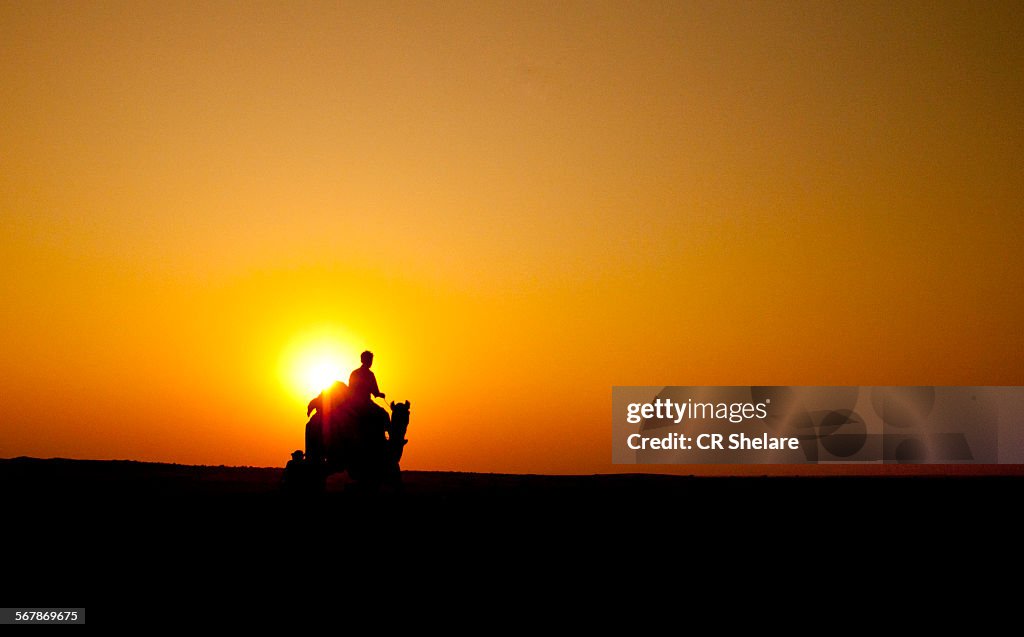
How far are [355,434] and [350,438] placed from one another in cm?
14

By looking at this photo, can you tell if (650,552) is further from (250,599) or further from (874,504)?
(874,504)

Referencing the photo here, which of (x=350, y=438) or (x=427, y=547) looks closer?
(x=427, y=547)

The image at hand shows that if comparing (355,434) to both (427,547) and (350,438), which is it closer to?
(350,438)

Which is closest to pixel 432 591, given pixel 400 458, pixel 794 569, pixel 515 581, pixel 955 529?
pixel 515 581

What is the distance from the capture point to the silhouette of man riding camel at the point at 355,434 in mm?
20547

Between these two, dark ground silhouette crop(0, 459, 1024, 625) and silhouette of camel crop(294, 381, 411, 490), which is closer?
dark ground silhouette crop(0, 459, 1024, 625)

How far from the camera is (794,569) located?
10.8 meters

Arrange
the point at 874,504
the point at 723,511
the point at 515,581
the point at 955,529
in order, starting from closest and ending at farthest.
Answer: the point at 515,581 < the point at 955,529 < the point at 723,511 < the point at 874,504

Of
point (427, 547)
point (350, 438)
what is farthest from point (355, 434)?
point (427, 547)

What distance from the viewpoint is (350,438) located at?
67.9 feet

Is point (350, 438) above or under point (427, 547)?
above

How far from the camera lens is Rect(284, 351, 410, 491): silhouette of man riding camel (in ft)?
67.4

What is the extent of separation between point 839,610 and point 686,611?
1.29 metres

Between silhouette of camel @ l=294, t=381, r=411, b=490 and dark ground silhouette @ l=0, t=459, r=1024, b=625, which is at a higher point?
silhouette of camel @ l=294, t=381, r=411, b=490
